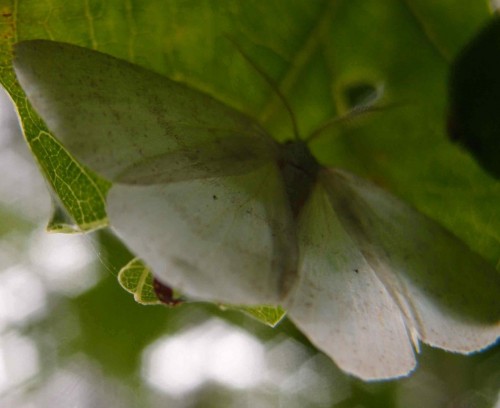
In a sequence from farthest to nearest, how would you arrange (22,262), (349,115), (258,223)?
1. (22,262)
2. (349,115)
3. (258,223)

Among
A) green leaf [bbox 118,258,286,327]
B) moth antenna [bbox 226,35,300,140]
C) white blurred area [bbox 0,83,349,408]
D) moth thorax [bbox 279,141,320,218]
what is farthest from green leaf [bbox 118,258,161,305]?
white blurred area [bbox 0,83,349,408]

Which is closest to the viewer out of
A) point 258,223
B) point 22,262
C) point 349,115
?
point 258,223

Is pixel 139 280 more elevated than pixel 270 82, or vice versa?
pixel 270 82

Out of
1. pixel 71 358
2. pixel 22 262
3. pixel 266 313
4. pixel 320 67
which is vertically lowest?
pixel 71 358

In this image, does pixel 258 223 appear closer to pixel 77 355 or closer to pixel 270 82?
pixel 270 82

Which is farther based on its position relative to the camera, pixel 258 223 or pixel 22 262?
pixel 22 262

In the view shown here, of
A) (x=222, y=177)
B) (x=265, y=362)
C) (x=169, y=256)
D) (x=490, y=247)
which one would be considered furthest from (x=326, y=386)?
(x=169, y=256)

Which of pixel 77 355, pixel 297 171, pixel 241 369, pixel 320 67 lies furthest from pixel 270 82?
pixel 241 369

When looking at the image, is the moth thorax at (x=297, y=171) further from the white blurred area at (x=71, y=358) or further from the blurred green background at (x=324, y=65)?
the white blurred area at (x=71, y=358)

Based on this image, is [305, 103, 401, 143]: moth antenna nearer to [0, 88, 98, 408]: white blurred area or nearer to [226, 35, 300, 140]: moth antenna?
[226, 35, 300, 140]: moth antenna
